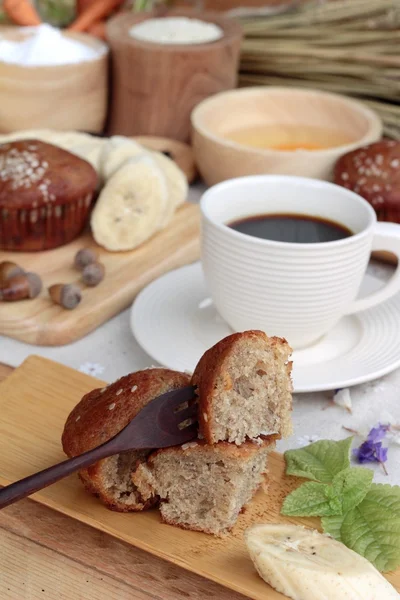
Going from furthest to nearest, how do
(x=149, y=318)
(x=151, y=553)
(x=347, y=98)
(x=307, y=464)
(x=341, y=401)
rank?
(x=347, y=98)
(x=149, y=318)
(x=341, y=401)
(x=307, y=464)
(x=151, y=553)

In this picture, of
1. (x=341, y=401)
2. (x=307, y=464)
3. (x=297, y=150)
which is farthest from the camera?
(x=297, y=150)

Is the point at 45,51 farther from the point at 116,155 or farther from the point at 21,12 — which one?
the point at 116,155

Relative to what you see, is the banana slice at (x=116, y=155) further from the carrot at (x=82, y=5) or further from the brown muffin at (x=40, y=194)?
the carrot at (x=82, y=5)

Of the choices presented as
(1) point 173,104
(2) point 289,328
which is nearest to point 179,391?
(2) point 289,328

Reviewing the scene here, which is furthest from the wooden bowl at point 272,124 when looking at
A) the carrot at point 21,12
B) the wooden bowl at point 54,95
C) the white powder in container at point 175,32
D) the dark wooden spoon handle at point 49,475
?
the dark wooden spoon handle at point 49,475

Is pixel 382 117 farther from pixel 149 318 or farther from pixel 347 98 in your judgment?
pixel 149 318

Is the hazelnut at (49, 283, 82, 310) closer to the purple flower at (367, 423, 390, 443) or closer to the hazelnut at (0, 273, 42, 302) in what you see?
the hazelnut at (0, 273, 42, 302)
